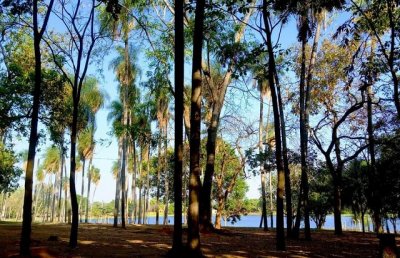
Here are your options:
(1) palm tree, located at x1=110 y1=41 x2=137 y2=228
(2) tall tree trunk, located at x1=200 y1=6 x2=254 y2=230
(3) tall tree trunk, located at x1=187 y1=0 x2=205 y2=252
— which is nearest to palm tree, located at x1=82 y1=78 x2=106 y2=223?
(1) palm tree, located at x1=110 y1=41 x2=137 y2=228

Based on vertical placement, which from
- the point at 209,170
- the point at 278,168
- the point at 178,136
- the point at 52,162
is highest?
the point at 52,162

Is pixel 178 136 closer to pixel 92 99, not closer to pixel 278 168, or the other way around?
pixel 278 168

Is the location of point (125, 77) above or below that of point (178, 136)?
above

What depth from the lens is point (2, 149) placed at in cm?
2936

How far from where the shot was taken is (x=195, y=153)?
10.0 m

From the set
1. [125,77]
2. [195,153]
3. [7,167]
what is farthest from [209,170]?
[7,167]

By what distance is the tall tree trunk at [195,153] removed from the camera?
9584 millimetres

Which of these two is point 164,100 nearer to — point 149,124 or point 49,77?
point 149,124

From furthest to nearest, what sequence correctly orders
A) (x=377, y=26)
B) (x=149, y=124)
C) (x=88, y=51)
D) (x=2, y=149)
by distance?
(x=149, y=124) → (x=2, y=149) → (x=377, y=26) → (x=88, y=51)

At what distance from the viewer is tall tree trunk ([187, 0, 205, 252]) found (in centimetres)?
958

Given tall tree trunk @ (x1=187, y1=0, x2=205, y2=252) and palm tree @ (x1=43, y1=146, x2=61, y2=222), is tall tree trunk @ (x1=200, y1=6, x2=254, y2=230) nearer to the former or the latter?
tall tree trunk @ (x1=187, y1=0, x2=205, y2=252)

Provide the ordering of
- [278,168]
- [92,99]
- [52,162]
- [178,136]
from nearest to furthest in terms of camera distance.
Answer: [178,136] < [278,168] < [92,99] < [52,162]

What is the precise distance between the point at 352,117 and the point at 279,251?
1777 centimetres

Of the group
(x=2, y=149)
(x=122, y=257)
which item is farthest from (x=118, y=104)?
(x=122, y=257)
